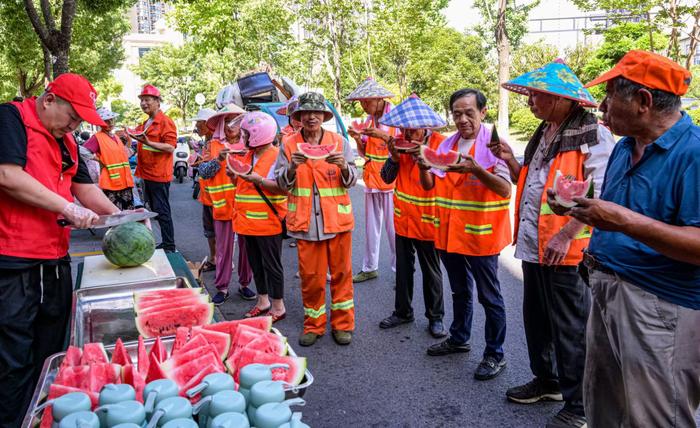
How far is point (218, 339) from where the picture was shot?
8.63ft

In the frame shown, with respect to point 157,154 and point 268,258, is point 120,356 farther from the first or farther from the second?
point 157,154

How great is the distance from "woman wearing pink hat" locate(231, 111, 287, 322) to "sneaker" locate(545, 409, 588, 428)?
3011mm

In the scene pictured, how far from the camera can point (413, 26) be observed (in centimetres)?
2528

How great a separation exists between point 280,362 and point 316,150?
258 centimetres

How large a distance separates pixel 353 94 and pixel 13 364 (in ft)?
16.3

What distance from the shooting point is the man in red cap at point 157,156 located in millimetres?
7574

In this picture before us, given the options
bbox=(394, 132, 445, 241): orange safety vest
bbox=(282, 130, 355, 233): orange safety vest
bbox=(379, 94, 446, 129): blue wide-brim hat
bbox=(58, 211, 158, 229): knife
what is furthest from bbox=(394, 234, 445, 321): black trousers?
bbox=(58, 211, 158, 229): knife

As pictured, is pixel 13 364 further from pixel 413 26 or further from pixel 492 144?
pixel 413 26

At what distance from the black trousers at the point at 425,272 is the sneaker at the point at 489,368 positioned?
3.00ft

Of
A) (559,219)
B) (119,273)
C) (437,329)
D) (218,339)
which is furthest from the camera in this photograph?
(437,329)

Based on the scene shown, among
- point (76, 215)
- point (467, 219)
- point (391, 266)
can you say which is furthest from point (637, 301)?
point (391, 266)

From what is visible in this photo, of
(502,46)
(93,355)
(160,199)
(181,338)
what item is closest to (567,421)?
(181,338)

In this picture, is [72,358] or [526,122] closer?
[72,358]

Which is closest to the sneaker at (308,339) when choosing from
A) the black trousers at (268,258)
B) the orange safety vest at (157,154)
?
the black trousers at (268,258)
